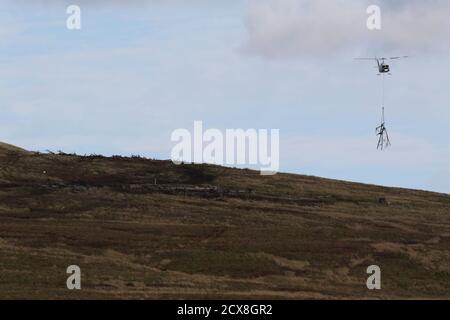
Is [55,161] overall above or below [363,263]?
above

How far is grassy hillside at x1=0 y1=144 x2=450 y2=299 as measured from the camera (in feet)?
228

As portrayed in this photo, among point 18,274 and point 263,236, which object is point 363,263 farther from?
point 18,274

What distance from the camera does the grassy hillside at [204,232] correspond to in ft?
228

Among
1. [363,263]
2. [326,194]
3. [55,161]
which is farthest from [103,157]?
[363,263]

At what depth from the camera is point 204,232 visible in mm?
90250
